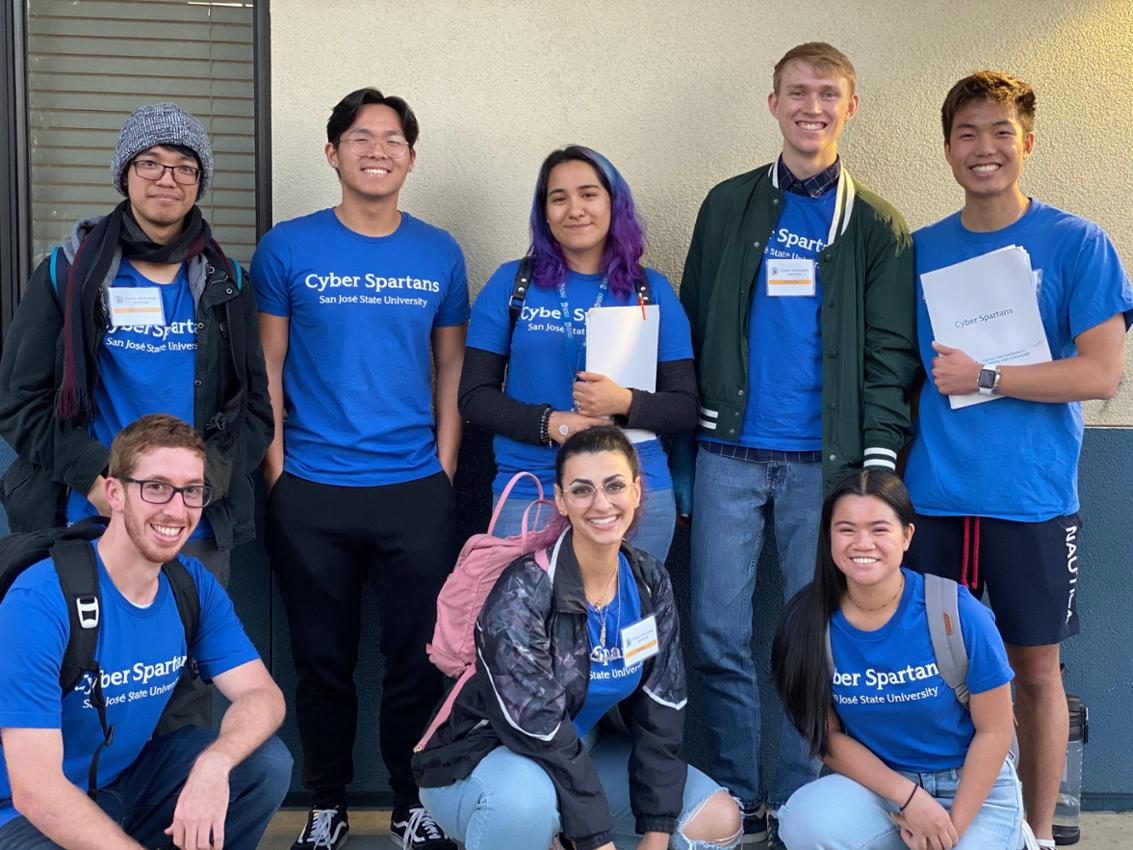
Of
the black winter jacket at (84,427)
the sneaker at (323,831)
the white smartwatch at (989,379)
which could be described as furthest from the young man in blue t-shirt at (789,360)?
the black winter jacket at (84,427)

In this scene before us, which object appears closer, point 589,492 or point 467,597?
point 589,492

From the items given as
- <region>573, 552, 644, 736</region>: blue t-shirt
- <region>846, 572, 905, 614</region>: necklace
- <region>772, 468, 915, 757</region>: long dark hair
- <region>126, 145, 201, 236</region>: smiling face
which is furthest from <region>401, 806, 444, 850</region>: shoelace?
<region>126, 145, 201, 236</region>: smiling face

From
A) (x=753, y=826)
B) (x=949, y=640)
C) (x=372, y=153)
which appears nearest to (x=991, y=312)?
(x=949, y=640)

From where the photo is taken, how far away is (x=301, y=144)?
13.8 ft

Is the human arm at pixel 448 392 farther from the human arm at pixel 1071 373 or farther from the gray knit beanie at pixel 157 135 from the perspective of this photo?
the human arm at pixel 1071 373

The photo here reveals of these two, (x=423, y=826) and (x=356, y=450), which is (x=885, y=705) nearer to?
(x=423, y=826)

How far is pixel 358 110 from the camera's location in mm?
3715

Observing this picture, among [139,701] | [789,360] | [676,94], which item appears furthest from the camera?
[676,94]

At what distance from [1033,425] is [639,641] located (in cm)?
130

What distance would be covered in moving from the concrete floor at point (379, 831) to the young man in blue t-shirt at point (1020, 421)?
2.06ft

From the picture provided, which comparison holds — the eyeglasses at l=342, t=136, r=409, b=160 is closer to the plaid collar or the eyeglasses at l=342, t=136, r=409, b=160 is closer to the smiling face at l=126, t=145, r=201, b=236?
the smiling face at l=126, t=145, r=201, b=236

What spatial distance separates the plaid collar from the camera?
12.0ft

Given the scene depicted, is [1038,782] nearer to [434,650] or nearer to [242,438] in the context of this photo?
[434,650]

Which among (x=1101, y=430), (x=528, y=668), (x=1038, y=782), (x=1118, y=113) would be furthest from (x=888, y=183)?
(x=528, y=668)
